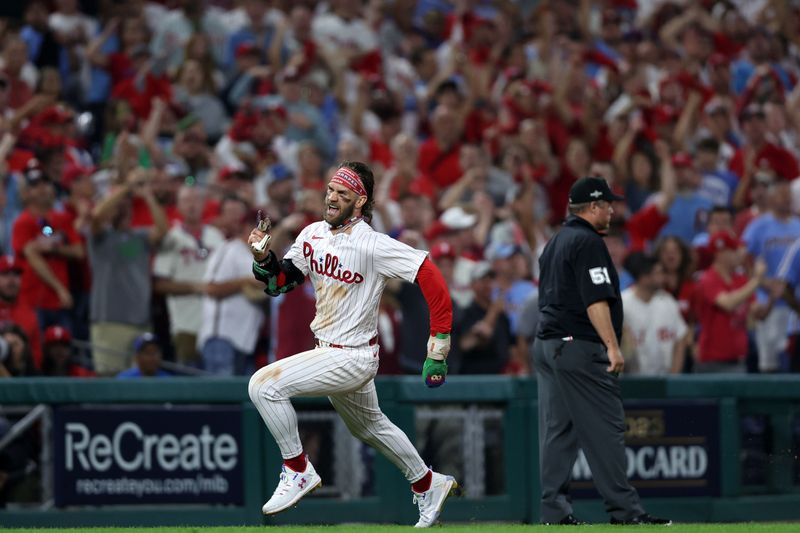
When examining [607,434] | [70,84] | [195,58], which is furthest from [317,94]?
[607,434]

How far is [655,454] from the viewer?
411 inches

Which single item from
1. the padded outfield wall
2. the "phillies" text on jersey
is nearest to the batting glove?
the "phillies" text on jersey

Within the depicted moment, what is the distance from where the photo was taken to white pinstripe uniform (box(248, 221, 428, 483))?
7.38 meters

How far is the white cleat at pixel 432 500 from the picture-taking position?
7.88 meters

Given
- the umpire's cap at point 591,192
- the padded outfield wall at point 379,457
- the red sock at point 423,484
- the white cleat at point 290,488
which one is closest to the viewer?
the white cleat at point 290,488

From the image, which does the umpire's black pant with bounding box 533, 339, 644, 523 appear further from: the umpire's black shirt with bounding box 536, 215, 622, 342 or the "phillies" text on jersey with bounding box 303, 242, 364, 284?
the "phillies" text on jersey with bounding box 303, 242, 364, 284

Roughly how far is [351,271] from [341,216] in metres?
0.33

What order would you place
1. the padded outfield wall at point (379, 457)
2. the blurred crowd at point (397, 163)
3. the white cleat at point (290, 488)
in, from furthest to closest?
the blurred crowd at point (397, 163), the padded outfield wall at point (379, 457), the white cleat at point (290, 488)

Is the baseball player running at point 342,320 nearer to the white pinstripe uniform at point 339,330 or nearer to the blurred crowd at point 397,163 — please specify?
the white pinstripe uniform at point 339,330

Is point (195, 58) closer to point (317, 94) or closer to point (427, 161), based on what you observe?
point (317, 94)

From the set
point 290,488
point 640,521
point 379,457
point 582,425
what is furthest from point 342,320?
point 379,457

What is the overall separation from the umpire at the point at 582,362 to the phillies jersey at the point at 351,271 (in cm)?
113

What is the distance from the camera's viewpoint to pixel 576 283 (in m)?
8.12

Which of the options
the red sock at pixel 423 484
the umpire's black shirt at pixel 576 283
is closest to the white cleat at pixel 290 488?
the red sock at pixel 423 484
